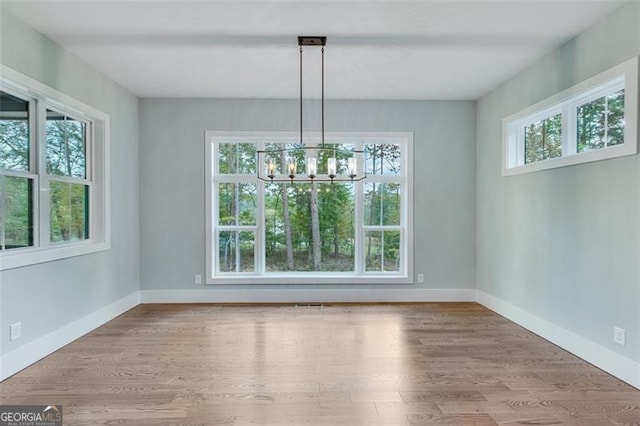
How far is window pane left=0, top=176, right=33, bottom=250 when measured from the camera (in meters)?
2.94

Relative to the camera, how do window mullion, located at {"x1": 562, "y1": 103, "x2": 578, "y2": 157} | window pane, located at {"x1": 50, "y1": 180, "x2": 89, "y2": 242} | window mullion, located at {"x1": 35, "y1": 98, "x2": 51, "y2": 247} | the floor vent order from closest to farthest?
1. window mullion, located at {"x1": 35, "y1": 98, "x2": 51, "y2": 247}
2. window mullion, located at {"x1": 562, "y1": 103, "x2": 578, "y2": 157}
3. window pane, located at {"x1": 50, "y1": 180, "x2": 89, "y2": 242}
4. the floor vent

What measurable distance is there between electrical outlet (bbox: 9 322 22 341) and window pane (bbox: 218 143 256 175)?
9.55 ft

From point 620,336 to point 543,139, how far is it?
81.2 inches

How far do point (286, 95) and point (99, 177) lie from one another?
2454 mm

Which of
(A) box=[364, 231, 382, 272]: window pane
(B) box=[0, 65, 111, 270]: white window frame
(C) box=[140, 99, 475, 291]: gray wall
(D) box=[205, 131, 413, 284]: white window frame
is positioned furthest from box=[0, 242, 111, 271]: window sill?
(A) box=[364, 231, 382, 272]: window pane

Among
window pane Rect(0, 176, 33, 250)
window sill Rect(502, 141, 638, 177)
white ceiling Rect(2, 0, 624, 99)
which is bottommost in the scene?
window pane Rect(0, 176, 33, 250)

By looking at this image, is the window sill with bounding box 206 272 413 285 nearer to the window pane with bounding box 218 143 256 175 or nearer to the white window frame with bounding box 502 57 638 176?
the window pane with bounding box 218 143 256 175

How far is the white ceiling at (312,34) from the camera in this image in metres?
2.80

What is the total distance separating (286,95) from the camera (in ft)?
16.1

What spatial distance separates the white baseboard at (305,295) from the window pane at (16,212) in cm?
215

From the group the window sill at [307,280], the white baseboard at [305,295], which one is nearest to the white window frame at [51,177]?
the white baseboard at [305,295]

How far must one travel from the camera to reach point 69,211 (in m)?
3.79

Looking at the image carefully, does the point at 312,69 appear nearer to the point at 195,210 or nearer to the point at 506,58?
the point at 506,58

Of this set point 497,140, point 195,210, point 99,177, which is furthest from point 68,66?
point 497,140
